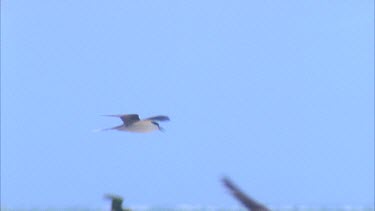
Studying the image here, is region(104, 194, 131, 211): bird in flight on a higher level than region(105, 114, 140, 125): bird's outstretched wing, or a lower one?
lower

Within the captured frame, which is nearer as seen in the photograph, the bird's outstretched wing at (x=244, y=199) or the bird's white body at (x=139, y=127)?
the bird's outstretched wing at (x=244, y=199)

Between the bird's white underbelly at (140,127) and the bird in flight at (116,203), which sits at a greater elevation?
the bird's white underbelly at (140,127)

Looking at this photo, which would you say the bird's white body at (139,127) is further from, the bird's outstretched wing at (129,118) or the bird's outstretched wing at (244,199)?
the bird's outstretched wing at (244,199)

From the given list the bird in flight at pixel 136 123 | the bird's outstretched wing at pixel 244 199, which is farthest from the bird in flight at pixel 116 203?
the bird in flight at pixel 136 123

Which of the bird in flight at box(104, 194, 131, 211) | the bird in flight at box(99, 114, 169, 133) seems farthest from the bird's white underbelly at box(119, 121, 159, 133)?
the bird in flight at box(104, 194, 131, 211)

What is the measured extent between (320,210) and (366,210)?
→ 317 mm

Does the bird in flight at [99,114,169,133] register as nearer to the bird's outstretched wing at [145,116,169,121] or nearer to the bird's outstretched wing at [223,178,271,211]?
the bird's outstretched wing at [145,116,169,121]

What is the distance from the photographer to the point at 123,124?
2.36 meters

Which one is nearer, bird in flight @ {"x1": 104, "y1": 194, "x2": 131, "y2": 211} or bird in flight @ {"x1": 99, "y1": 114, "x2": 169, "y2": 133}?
bird in flight @ {"x1": 104, "y1": 194, "x2": 131, "y2": 211}

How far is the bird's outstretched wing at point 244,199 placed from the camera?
1.14 meters

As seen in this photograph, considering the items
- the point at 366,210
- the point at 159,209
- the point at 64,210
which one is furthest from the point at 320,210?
the point at 64,210

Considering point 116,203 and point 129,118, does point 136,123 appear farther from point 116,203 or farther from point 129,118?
point 116,203

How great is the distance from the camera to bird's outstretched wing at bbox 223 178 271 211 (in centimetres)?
114

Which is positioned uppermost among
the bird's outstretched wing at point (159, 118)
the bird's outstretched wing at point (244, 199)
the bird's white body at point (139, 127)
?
the bird's outstretched wing at point (159, 118)
